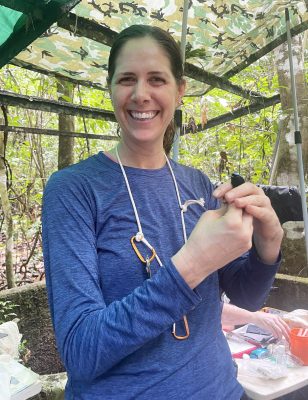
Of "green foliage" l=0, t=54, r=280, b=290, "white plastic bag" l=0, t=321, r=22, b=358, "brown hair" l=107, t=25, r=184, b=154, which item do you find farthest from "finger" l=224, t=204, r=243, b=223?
"green foliage" l=0, t=54, r=280, b=290

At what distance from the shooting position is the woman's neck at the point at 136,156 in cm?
111

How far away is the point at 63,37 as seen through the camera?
79.8 inches

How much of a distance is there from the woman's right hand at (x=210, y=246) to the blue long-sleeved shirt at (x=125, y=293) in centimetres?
3

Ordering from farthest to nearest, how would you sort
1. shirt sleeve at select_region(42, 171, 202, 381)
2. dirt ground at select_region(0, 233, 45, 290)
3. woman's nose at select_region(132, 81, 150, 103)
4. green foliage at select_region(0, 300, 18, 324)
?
dirt ground at select_region(0, 233, 45, 290)
green foliage at select_region(0, 300, 18, 324)
woman's nose at select_region(132, 81, 150, 103)
shirt sleeve at select_region(42, 171, 202, 381)

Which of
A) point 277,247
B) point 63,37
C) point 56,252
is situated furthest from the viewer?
point 63,37

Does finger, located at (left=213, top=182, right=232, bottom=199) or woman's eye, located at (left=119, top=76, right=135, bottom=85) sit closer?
finger, located at (left=213, top=182, right=232, bottom=199)

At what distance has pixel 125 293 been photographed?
89cm

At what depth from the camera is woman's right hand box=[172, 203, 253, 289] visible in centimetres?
74

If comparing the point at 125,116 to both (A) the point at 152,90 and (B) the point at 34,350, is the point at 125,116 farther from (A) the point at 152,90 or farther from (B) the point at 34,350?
(B) the point at 34,350

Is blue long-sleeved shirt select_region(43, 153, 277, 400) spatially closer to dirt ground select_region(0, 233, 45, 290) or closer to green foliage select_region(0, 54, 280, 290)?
green foliage select_region(0, 54, 280, 290)

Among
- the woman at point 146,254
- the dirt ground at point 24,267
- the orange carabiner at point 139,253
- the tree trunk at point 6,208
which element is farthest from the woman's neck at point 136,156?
the dirt ground at point 24,267

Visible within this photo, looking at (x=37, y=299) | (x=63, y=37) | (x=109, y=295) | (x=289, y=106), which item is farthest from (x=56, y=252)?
(x=289, y=106)

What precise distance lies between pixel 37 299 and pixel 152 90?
2.75m

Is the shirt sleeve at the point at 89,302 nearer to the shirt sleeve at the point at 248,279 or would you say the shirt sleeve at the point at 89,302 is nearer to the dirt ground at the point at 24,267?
the shirt sleeve at the point at 248,279
